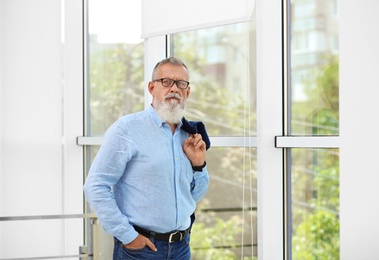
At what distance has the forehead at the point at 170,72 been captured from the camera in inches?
119

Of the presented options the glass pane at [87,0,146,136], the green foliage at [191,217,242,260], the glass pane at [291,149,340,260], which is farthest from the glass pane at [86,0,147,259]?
the glass pane at [291,149,340,260]

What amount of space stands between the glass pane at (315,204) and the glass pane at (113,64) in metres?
1.44

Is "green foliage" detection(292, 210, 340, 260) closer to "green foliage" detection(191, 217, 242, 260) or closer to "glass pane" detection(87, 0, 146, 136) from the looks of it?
"green foliage" detection(191, 217, 242, 260)
